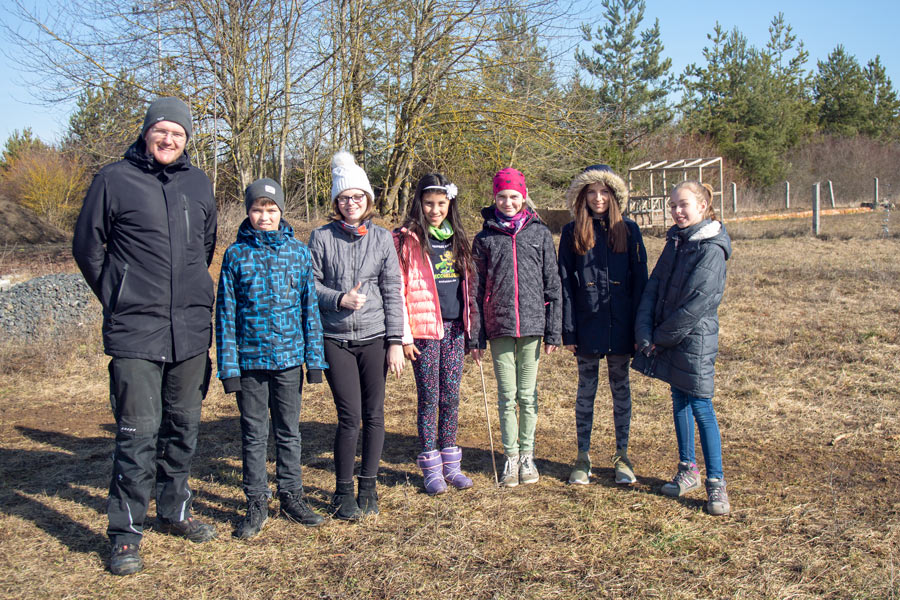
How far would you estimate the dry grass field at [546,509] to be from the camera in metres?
2.78

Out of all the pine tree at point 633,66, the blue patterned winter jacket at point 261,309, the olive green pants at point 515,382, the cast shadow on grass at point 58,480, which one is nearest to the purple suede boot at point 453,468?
the olive green pants at point 515,382

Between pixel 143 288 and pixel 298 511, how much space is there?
1.29 meters

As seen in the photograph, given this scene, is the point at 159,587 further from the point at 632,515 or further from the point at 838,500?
the point at 838,500

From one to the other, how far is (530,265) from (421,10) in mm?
9623

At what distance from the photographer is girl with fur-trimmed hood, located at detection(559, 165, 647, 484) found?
12.3 ft

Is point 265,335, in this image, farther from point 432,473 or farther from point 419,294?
point 432,473

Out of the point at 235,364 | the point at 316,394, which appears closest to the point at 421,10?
the point at 316,394

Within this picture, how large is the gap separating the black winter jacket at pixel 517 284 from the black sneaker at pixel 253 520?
1360 millimetres

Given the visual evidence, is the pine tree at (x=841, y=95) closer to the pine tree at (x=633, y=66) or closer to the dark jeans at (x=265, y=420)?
the pine tree at (x=633, y=66)

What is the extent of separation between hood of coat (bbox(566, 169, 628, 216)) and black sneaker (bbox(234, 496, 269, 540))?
87.2 inches

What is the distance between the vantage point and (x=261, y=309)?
320cm

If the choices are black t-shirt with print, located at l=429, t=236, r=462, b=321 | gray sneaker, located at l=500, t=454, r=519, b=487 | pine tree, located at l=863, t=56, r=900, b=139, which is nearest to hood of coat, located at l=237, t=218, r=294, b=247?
black t-shirt with print, located at l=429, t=236, r=462, b=321

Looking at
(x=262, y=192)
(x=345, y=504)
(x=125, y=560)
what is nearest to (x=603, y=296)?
(x=345, y=504)

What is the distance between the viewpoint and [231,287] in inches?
126
